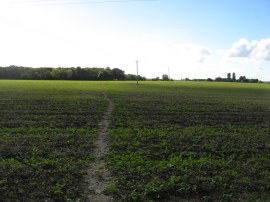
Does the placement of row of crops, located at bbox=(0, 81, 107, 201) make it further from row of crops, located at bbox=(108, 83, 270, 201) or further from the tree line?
the tree line

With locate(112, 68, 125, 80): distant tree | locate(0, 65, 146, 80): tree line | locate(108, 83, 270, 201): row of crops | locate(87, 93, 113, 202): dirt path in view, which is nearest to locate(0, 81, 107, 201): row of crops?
locate(87, 93, 113, 202): dirt path

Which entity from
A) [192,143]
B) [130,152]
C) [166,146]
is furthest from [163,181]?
[192,143]

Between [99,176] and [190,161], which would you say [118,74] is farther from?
[99,176]

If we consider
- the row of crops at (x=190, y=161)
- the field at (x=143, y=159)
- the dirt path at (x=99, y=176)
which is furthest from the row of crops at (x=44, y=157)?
the row of crops at (x=190, y=161)

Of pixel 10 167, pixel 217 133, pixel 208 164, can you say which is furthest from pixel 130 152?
pixel 217 133

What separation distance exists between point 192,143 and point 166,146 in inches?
73.4

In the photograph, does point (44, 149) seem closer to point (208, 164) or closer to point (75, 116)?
point (208, 164)

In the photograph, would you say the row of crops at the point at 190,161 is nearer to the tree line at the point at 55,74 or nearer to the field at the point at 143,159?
the field at the point at 143,159

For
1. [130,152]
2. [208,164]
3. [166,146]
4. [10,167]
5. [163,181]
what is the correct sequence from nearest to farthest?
[163,181], [10,167], [208,164], [130,152], [166,146]

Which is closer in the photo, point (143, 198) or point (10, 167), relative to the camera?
point (143, 198)

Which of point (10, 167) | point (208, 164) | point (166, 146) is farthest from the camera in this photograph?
point (166, 146)

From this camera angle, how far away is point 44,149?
17.4 meters

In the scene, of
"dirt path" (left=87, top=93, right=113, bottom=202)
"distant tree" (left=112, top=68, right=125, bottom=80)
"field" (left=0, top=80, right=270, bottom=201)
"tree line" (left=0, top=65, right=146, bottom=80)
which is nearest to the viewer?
"dirt path" (left=87, top=93, right=113, bottom=202)

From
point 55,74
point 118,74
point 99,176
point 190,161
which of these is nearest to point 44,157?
point 99,176
